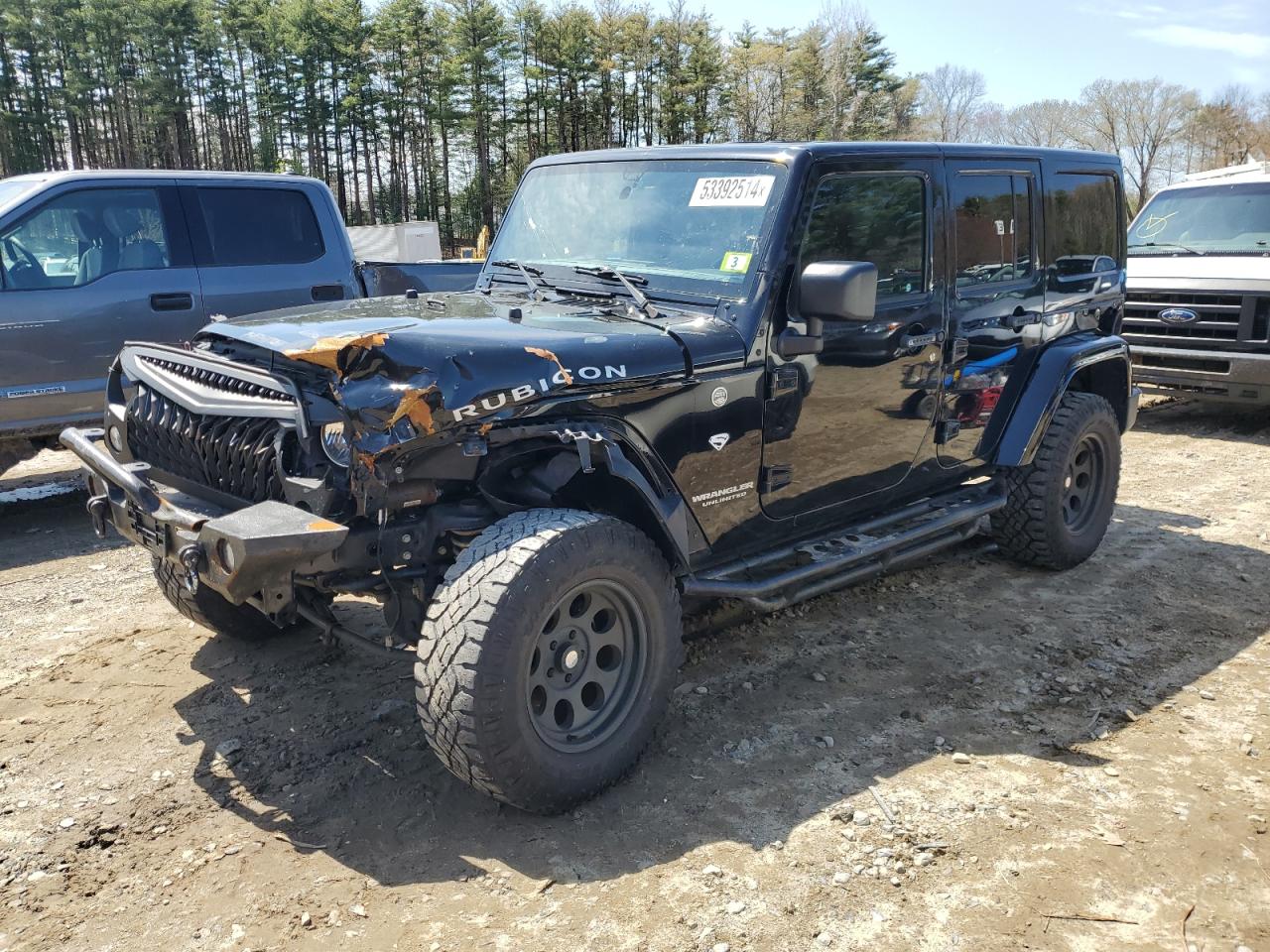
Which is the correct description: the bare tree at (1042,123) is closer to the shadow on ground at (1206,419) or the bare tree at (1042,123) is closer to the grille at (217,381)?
the shadow on ground at (1206,419)

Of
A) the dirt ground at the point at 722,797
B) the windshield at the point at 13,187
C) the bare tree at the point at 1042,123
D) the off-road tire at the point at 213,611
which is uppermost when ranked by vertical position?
the bare tree at the point at 1042,123

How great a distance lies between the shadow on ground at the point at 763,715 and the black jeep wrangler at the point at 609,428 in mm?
218

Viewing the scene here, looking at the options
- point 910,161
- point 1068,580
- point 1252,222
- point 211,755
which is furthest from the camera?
point 1252,222

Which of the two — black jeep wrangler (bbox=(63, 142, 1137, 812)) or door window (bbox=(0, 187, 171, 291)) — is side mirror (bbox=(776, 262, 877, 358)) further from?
door window (bbox=(0, 187, 171, 291))

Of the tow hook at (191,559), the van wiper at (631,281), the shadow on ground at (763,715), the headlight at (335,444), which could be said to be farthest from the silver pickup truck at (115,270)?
the headlight at (335,444)

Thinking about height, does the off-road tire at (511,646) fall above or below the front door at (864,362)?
below

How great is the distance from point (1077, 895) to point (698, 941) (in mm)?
1113

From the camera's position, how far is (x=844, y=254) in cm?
386

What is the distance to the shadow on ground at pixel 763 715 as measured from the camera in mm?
3035

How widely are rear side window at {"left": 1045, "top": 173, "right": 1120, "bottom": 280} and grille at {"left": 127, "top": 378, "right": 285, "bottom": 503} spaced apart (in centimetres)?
396

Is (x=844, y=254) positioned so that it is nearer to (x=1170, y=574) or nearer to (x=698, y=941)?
(x=698, y=941)

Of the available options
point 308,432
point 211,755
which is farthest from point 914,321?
point 211,755

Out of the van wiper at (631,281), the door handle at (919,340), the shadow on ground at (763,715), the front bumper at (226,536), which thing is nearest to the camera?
the front bumper at (226,536)

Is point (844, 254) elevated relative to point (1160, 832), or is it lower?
elevated
